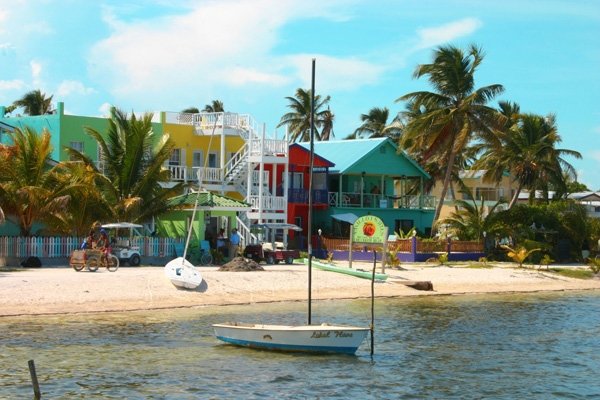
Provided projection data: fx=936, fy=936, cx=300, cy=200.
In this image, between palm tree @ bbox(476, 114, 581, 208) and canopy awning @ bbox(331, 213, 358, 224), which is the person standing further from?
palm tree @ bbox(476, 114, 581, 208)

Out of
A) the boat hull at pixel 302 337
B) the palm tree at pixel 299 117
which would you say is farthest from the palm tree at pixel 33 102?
the boat hull at pixel 302 337

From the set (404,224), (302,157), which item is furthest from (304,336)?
(404,224)

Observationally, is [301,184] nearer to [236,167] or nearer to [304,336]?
[236,167]

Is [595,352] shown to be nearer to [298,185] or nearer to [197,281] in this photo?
[197,281]

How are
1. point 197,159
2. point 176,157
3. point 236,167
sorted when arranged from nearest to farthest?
point 236,167 → point 176,157 → point 197,159

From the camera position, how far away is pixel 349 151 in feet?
194

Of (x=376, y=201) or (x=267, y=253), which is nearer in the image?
(x=267, y=253)

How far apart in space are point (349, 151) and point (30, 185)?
84.6 ft

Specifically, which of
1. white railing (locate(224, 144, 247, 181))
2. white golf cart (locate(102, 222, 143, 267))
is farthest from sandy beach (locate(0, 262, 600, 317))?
white railing (locate(224, 144, 247, 181))

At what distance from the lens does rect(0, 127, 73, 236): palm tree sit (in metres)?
36.7

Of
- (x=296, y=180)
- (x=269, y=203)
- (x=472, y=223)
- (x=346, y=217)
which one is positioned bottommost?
(x=472, y=223)

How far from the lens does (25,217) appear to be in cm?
3747

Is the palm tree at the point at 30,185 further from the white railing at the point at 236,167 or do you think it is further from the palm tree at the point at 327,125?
the palm tree at the point at 327,125

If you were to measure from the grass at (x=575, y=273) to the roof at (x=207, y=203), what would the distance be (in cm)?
1598
